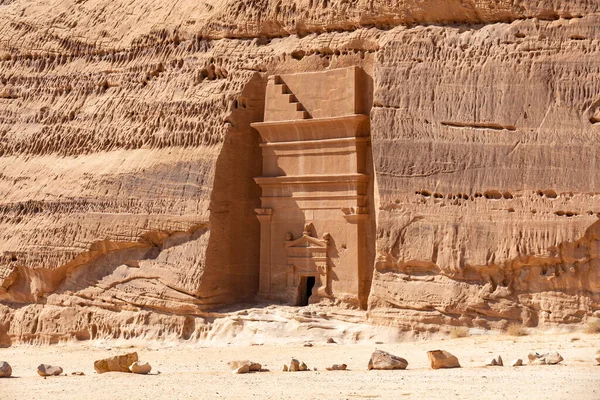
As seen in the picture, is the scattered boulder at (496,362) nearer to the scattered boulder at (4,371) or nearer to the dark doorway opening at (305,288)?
the dark doorway opening at (305,288)

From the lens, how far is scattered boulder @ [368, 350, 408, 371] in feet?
39.4

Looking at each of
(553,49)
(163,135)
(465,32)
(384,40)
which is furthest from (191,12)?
(553,49)

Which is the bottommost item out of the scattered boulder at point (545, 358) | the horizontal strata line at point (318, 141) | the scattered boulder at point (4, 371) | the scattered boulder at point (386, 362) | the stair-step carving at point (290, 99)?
the scattered boulder at point (4, 371)

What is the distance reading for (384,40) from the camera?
16.6 meters

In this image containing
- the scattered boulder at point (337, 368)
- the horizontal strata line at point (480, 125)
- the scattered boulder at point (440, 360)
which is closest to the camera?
the scattered boulder at point (440, 360)

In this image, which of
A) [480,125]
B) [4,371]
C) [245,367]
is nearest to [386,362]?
[245,367]

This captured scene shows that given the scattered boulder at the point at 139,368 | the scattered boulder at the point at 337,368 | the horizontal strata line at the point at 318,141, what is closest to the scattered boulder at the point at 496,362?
the scattered boulder at the point at 337,368

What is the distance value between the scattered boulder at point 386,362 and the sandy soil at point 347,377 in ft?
0.76

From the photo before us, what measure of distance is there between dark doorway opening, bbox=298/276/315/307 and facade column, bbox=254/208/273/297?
58 centimetres

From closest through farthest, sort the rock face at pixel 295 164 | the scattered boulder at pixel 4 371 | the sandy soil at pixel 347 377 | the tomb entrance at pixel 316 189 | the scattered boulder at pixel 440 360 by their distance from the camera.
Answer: the sandy soil at pixel 347 377 < the scattered boulder at pixel 440 360 < the scattered boulder at pixel 4 371 < the rock face at pixel 295 164 < the tomb entrance at pixel 316 189

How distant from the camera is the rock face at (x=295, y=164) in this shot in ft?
48.8

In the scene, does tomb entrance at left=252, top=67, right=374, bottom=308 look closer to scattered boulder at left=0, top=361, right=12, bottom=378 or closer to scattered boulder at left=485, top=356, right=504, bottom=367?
scattered boulder at left=485, top=356, right=504, bottom=367

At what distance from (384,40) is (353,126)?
→ 1.50 metres

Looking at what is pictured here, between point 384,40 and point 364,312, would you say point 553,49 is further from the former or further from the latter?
point 364,312
